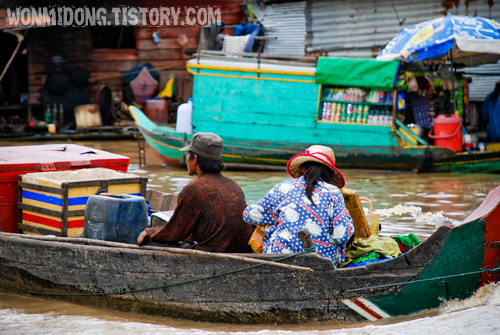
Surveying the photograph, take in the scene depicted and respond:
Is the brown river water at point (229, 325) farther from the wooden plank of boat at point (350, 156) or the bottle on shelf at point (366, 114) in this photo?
the bottle on shelf at point (366, 114)

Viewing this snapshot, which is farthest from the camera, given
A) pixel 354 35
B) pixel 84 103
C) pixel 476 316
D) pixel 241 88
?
pixel 84 103

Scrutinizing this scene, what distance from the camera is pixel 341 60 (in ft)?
32.6

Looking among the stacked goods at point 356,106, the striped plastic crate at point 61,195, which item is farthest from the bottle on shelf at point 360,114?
the striped plastic crate at point 61,195

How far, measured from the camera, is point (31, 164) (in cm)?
513

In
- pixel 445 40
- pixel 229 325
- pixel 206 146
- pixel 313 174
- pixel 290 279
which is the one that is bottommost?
pixel 229 325

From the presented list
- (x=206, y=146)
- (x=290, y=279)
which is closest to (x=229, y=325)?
(x=290, y=279)

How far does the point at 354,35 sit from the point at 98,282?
34.4 ft

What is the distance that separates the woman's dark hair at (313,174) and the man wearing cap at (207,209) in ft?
1.87

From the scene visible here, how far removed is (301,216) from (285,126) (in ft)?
22.6

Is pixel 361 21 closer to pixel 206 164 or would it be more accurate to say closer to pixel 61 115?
pixel 61 115

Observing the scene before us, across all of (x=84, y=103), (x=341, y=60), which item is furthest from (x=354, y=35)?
(x=84, y=103)

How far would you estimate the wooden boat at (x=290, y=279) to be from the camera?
3.75m

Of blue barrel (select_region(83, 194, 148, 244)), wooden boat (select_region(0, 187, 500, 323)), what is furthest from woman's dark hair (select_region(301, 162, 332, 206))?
blue barrel (select_region(83, 194, 148, 244))

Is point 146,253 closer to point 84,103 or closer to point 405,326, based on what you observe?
point 405,326
